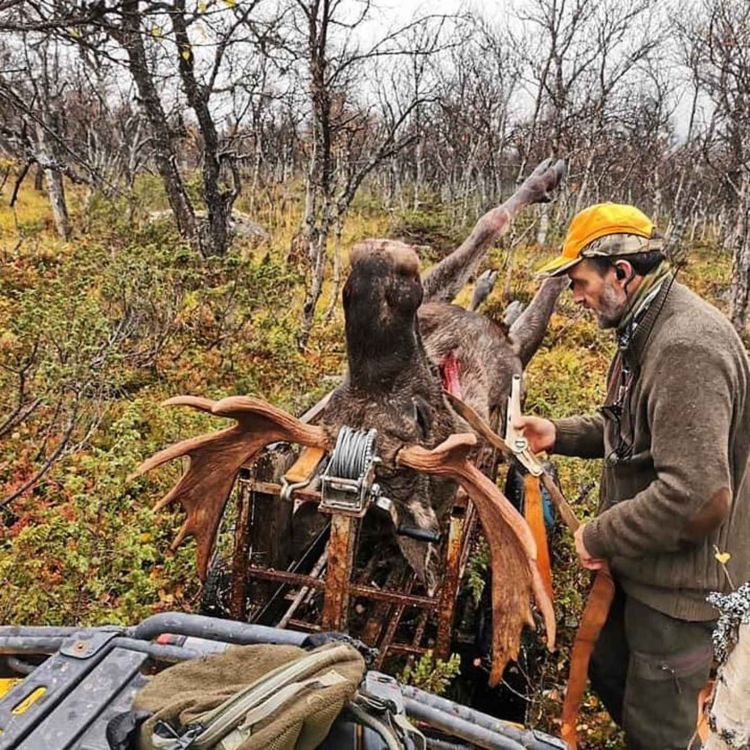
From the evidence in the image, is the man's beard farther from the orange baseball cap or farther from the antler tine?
the antler tine

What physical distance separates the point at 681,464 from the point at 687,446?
66mm

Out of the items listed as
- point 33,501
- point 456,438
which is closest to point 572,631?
point 456,438

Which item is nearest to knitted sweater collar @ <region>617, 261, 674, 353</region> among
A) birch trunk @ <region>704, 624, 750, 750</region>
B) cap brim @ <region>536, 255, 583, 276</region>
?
cap brim @ <region>536, 255, 583, 276</region>

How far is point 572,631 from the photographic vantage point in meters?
4.11

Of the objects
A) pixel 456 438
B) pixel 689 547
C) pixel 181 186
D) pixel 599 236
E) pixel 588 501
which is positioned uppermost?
pixel 181 186

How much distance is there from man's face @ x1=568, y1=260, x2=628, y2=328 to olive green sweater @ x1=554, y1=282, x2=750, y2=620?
0.43ft

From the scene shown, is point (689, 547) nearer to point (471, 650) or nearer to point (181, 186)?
point (471, 650)

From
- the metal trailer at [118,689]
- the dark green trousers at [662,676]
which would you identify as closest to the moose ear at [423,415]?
the dark green trousers at [662,676]

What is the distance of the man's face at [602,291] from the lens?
279cm

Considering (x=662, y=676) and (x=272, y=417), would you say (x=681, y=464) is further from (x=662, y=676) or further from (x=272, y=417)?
(x=272, y=417)

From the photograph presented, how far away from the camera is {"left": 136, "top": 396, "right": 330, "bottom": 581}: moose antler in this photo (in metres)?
3.03

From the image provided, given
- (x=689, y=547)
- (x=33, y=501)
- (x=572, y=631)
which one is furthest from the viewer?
(x=33, y=501)

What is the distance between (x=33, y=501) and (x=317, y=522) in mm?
2452

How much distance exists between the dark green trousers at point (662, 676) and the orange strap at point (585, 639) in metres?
0.11
